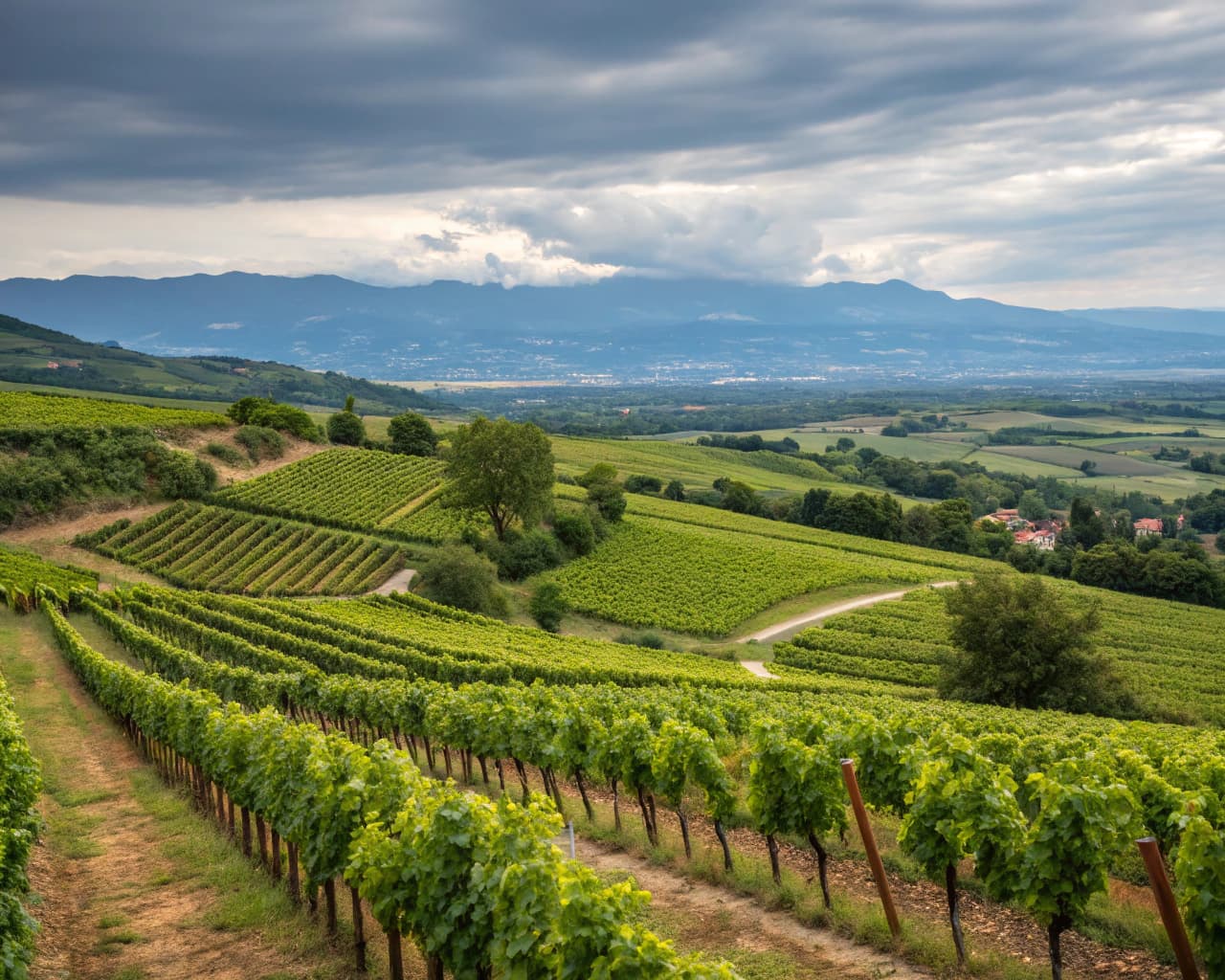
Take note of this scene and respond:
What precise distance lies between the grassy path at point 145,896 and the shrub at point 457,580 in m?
33.2

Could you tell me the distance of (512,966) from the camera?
938 centimetres

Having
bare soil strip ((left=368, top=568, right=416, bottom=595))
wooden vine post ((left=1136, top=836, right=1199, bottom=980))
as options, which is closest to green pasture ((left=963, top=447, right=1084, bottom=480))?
bare soil strip ((left=368, top=568, right=416, bottom=595))

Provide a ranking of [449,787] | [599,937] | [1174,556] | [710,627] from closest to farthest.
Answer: [599,937] → [449,787] → [710,627] → [1174,556]

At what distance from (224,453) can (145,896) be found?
74.9m

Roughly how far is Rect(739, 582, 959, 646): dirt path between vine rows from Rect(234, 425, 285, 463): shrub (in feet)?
169

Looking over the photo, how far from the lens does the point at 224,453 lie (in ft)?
277

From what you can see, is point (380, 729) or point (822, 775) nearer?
point (822, 775)

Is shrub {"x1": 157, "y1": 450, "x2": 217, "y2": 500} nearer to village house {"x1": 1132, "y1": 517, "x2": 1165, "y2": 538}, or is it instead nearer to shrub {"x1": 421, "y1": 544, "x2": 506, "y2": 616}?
shrub {"x1": 421, "y1": 544, "x2": 506, "y2": 616}

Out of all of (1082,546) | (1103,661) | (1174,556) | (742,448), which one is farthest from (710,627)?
(742,448)

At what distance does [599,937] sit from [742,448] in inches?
7249

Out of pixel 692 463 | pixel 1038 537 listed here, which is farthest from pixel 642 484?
pixel 1038 537

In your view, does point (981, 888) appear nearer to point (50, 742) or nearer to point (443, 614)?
point (50, 742)

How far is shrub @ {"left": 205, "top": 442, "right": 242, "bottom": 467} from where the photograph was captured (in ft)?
275

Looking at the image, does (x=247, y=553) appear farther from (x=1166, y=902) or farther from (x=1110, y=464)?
(x=1110, y=464)
